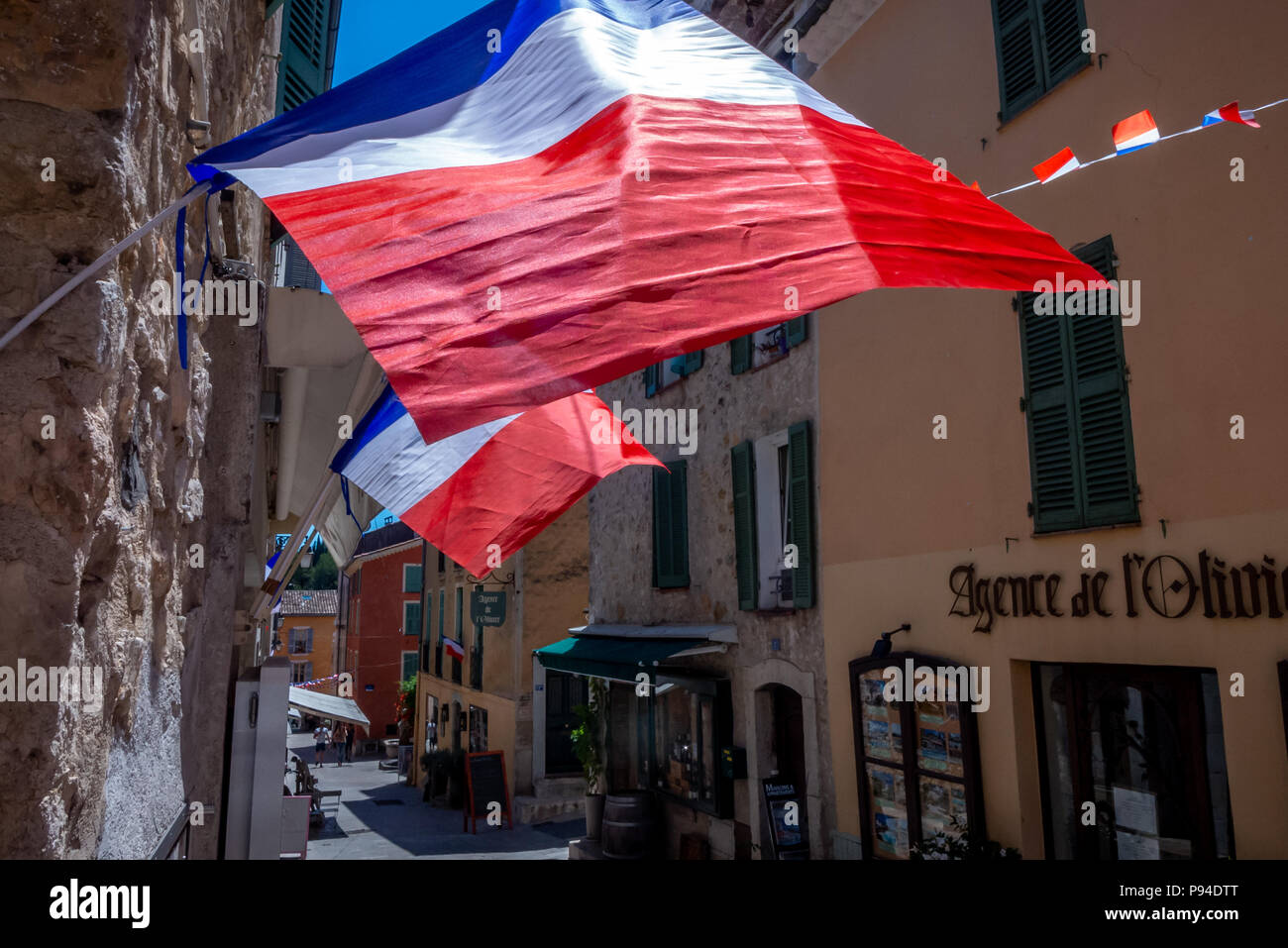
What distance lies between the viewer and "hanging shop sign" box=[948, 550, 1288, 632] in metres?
5.28

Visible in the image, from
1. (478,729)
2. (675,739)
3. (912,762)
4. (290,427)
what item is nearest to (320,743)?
(478,729)

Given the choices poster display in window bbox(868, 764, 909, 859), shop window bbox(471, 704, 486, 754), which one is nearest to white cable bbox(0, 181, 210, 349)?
poster display in window bbox(868, 764, 909, 859)

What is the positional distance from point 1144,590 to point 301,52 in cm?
616

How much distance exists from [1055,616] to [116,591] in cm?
619

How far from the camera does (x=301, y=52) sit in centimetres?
570

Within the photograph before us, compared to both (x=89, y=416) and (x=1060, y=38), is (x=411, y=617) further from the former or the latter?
(x=89, y=416)

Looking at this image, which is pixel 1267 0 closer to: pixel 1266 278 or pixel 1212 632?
pixel 1266 278

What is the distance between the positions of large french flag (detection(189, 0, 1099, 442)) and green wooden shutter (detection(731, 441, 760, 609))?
26.2 ft

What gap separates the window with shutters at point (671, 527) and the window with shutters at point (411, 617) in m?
24.6

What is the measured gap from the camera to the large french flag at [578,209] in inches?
69.9

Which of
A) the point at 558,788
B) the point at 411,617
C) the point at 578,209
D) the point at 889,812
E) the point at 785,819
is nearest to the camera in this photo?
the point at 578,209

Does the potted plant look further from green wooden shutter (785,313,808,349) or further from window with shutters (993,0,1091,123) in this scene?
window with shutters (993,0,1091,123)

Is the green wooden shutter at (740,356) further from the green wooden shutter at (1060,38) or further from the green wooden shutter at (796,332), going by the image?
the green wooden shutter at (1060,38)
